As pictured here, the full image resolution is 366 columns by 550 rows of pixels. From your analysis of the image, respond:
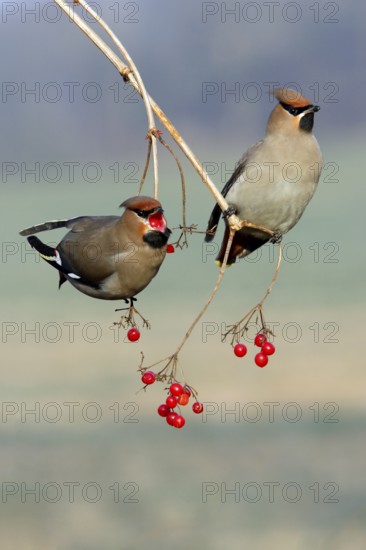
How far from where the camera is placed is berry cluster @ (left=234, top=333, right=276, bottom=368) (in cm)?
224

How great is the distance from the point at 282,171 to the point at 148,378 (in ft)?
3.46

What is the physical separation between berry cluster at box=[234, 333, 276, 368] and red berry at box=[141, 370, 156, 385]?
30 cm

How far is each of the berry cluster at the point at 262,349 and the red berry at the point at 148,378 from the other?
0.99 ft

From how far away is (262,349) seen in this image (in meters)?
2.29

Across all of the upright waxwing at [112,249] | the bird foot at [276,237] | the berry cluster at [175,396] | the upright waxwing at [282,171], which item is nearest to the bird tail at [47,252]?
the upright waxwing at [112,249]

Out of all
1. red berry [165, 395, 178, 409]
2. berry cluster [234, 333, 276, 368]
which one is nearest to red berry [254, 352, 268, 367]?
berry cluster [234, 333, 276, 368]

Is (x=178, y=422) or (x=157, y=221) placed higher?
(x=157, y=221)

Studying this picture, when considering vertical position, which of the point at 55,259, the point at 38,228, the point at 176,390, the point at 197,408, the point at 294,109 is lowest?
the point at 197,408

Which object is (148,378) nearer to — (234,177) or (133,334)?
(133,334)

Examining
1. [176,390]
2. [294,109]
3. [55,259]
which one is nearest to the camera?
[176,390]

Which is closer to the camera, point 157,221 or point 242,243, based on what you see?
point 157,221

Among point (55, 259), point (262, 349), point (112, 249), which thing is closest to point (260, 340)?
point (262, 349)

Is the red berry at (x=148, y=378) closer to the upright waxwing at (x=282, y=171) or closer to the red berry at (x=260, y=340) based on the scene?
the red berry at (x=260, y=340)

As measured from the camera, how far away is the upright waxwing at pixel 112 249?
200 centimetres
